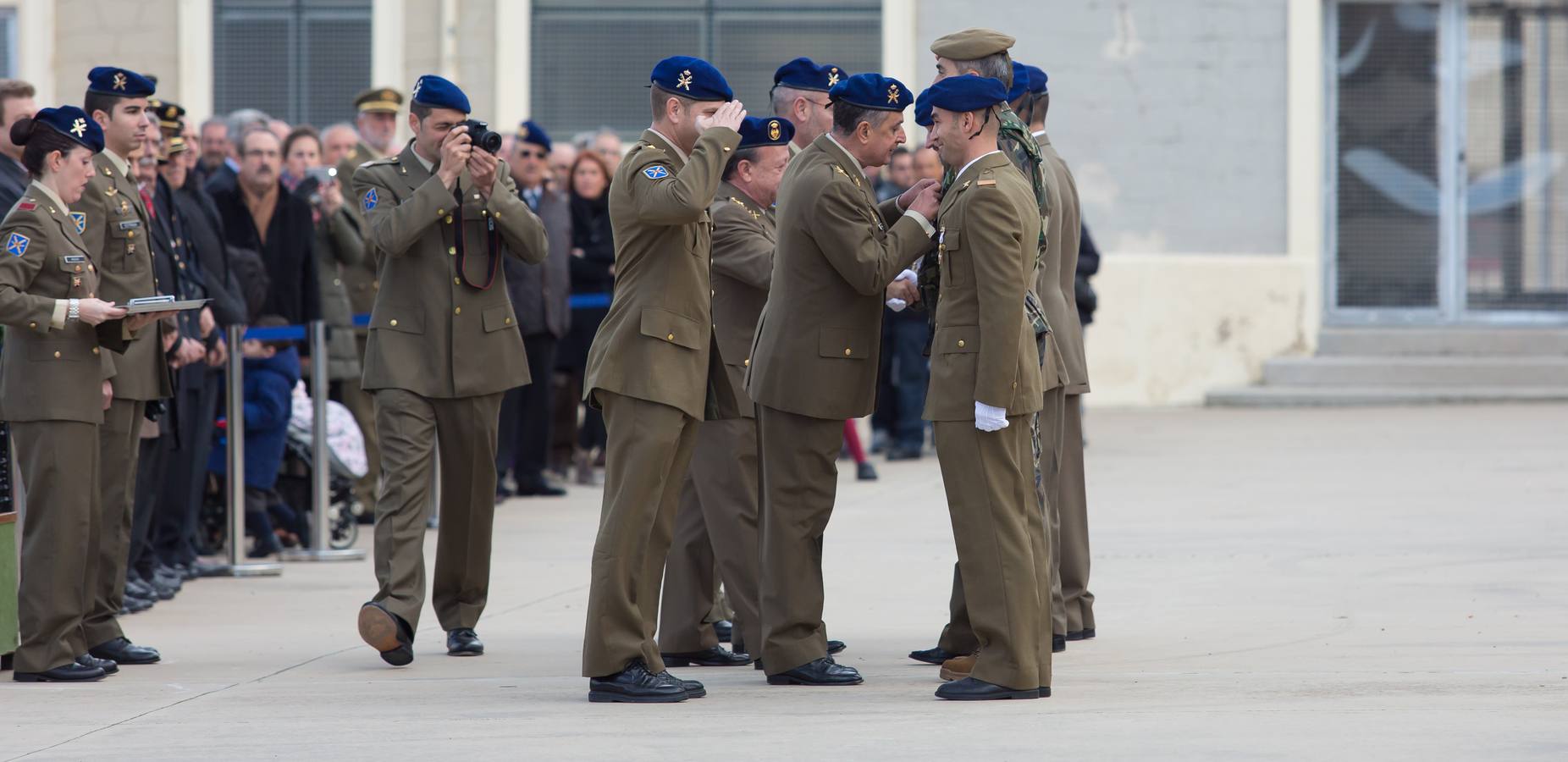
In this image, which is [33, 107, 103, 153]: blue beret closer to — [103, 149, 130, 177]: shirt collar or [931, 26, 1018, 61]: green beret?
[103, 149, 130, 177]: shirt collar

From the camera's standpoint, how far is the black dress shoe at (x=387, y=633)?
22.5 feet

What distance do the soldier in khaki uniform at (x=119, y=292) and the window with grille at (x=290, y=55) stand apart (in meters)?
10.9

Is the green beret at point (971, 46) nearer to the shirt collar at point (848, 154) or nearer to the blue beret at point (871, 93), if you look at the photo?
the blue beret at point (871, 93)

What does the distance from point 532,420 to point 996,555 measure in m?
6.40

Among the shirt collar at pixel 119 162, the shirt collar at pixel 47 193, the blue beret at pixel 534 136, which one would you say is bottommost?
the shirt collar at pixel 47 193

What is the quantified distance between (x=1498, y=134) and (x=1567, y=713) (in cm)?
1271

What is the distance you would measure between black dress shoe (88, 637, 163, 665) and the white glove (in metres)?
3.01

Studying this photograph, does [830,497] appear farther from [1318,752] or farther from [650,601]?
[1318,752]

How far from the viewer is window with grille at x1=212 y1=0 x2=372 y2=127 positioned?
59.5 ft

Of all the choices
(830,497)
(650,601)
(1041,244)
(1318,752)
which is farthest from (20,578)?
(1318,752)

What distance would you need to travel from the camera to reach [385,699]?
626 cm

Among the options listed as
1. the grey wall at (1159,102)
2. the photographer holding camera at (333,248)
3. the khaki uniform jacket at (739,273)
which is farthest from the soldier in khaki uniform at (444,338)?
the grey wall at (1159,102)

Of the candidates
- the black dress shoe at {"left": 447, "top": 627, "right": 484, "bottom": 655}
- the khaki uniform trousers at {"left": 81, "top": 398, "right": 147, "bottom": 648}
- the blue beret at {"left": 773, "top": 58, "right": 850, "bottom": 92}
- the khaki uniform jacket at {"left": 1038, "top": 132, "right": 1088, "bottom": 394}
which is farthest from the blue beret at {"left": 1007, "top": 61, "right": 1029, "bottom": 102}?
the khaki uniform trousers at {"left": 81, "top": 398, "right": 147, "bottom": 648}

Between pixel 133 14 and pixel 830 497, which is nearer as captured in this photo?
pixel 830 497
